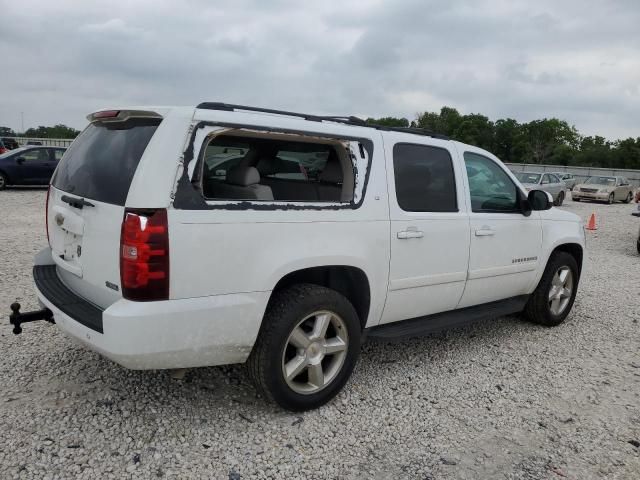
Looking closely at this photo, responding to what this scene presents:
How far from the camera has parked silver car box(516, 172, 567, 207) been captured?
20806mm

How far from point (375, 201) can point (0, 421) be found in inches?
103

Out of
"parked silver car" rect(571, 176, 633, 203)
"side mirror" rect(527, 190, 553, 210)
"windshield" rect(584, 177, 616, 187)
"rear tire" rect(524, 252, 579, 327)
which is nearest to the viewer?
"side mirror" rect(527, 190, 553, 210)

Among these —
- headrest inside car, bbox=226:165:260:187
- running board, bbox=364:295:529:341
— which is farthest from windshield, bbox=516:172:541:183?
headrest inside car, bbox=226:165:260:187

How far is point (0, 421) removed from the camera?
2.97 m

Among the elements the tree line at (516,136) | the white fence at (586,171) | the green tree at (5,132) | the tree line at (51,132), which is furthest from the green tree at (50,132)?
the white fence at (586,171)

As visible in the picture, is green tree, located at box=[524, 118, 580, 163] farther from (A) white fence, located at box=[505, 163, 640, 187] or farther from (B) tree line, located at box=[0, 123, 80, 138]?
(B) tree line, located at box=[0, 123, 80, 138]

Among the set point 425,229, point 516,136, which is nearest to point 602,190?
point 425,229

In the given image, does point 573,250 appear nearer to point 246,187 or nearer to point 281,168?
point 281,168

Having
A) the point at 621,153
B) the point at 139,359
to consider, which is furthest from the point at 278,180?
the point at 621,153

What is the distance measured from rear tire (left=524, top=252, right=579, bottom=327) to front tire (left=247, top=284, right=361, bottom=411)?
2.48 metres

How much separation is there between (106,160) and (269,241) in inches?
41.5

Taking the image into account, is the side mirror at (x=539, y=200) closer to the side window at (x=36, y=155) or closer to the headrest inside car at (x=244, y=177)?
the headrest inside car at (x=244, y=177)

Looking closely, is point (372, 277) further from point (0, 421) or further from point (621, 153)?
point (621, 153)

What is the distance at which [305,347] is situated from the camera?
3.15 m
